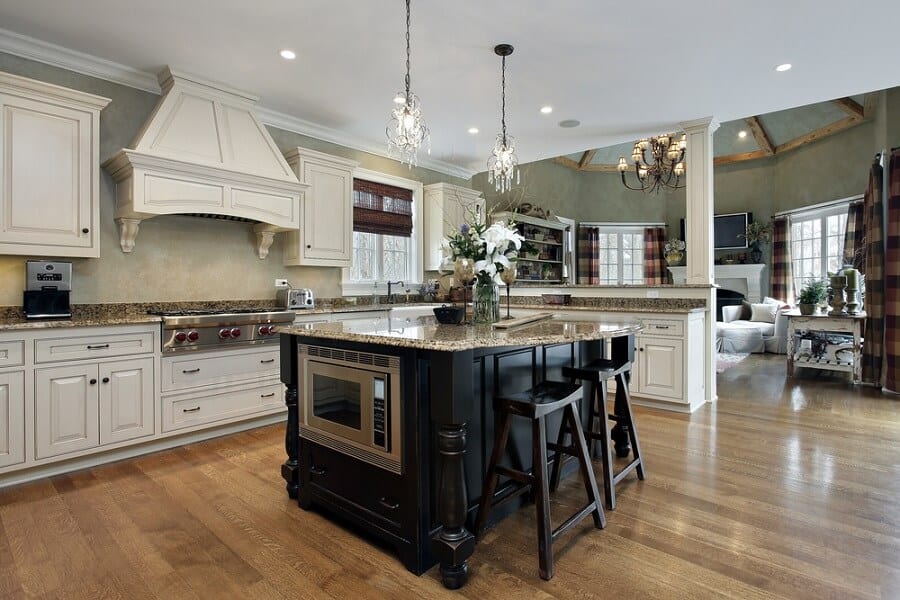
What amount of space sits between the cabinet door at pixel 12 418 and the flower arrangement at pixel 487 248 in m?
2.47

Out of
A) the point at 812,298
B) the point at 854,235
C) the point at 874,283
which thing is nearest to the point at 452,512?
the point at 874,283

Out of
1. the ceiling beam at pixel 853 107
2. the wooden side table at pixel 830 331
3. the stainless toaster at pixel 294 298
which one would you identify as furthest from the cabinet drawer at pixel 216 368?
the ceiling beam at pixel 853 107

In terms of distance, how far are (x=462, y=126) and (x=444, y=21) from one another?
1860 millimetres

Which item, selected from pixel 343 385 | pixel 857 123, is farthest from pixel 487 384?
pixel 857 123

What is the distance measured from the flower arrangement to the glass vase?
1.5 inches

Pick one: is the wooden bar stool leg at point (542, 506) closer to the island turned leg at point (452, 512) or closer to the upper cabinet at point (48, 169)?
the island turned leg at point (452, 512)

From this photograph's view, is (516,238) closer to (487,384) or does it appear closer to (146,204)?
(487,384)

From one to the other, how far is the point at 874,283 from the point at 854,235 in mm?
2718

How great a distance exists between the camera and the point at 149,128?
327cm

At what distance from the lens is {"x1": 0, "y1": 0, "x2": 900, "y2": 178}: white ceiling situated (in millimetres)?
2762

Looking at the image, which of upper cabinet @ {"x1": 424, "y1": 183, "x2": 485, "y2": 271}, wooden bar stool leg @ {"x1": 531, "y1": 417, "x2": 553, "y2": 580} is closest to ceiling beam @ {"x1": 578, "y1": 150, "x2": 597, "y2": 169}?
upper cabinet @ {"x1": 424, "y1": 183, "x2": 485, "y2": 271}

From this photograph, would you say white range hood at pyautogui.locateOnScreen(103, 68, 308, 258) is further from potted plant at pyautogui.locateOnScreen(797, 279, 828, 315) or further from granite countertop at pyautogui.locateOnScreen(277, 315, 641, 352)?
potted plant at pyautogui.locateOnScreen(797, 279, 828, 315)

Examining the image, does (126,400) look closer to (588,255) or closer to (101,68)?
(101,68)

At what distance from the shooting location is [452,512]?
179 cm
